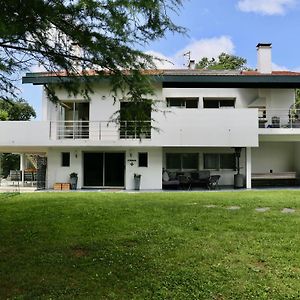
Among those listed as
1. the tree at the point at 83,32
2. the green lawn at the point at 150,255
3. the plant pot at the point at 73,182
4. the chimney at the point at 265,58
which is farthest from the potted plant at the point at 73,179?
the tree at the point at 83,32

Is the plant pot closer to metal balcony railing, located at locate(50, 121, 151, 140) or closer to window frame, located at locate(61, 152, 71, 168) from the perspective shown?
window frame, located at locate(61, 152, 71, 168)

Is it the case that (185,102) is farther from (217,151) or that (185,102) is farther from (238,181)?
(238,181)

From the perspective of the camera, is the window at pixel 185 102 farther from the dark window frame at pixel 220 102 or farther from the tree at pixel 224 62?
the tree at pixel 224 62

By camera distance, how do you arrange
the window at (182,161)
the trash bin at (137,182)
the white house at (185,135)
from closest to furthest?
the white house at (185,135) → the trash bin at (137,182) → the window at (182,161)

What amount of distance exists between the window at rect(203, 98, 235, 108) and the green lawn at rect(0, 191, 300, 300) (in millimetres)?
14202

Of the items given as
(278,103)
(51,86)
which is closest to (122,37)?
(51,86)

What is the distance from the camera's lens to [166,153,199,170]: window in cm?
2339

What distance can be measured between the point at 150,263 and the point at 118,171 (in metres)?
16.4

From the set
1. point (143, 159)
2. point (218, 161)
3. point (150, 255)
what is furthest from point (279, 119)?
point (150, 255)

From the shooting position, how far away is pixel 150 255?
253 inches

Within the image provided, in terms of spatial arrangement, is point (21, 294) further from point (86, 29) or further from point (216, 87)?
point (216, 87)

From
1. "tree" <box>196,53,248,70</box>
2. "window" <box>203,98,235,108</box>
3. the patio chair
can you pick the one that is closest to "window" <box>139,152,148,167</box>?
the patio chair

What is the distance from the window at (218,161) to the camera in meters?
23.4

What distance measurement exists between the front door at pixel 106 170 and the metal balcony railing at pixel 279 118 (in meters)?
8.22
